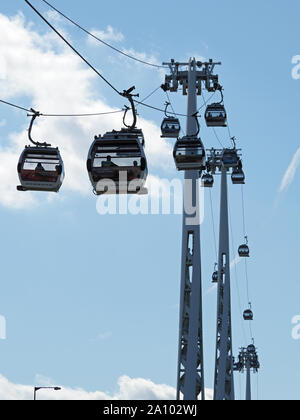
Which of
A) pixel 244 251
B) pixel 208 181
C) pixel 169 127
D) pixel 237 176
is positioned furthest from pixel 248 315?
pixel 169 127

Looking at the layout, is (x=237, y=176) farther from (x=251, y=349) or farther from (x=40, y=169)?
(x=251, y=349)

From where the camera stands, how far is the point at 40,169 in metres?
18.5

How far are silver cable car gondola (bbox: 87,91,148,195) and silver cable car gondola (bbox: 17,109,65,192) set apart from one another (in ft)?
3.31

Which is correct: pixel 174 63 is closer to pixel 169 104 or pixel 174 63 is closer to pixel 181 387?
pixel 169 104

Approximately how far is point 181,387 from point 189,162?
422 inches

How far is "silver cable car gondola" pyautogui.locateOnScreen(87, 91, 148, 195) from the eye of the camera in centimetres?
1797

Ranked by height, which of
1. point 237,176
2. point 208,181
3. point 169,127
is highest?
point 208,181

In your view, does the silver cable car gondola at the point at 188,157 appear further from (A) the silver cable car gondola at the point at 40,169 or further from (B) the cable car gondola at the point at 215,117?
(B) the cable car gondola at the point at 215,117

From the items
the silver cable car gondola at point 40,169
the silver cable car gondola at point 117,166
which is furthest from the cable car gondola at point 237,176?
the silver cable car gondola at point 117,166

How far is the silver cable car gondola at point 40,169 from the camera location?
1859cm

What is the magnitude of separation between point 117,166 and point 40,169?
1714 millimetres

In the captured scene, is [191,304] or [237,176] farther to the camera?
[237,176]

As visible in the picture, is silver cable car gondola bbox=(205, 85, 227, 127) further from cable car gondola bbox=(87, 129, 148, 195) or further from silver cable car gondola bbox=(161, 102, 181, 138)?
cable car gondola bbox=(87, 129, 148, 195)
